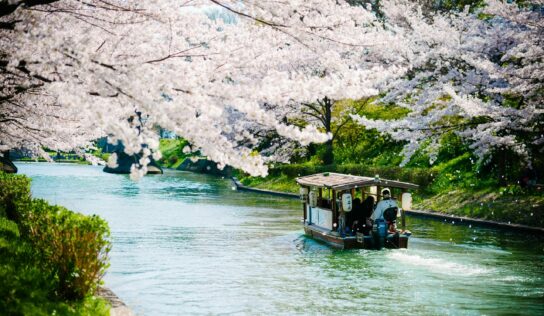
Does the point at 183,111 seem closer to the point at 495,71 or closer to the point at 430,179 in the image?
the point at 495,71

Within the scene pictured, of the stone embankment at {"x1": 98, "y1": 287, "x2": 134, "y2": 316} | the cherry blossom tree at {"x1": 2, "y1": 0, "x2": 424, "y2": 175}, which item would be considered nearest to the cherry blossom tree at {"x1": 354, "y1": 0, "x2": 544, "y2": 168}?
the cherry blossom tree at {"x1": 2, "y1": 0, "x2": 424, "y2": 175}

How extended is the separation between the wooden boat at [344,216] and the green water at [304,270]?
37 centimetres

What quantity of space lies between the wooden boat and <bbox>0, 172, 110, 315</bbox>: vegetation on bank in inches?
446

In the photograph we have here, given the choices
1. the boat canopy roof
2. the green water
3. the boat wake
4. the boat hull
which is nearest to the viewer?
the green water

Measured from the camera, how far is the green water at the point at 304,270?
14.2 metres

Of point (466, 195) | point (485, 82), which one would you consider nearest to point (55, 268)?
point (466, 195)

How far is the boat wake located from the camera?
59.4 feet

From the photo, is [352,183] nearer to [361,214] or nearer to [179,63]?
[361,214]

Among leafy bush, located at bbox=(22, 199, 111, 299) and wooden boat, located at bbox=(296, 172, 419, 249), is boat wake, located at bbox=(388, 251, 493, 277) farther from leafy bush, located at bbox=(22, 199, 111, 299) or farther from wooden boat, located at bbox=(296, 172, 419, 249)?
leafy bush, located at bbox=(22, 199, 111, 299)

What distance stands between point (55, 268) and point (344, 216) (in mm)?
13411

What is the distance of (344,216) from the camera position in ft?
74.5

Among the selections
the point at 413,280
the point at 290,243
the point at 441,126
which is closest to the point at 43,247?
the point at 413,280

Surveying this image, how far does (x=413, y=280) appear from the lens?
669 inches

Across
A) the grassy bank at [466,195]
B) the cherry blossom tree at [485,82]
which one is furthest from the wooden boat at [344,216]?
the cherry blossom tree at [485,82]
